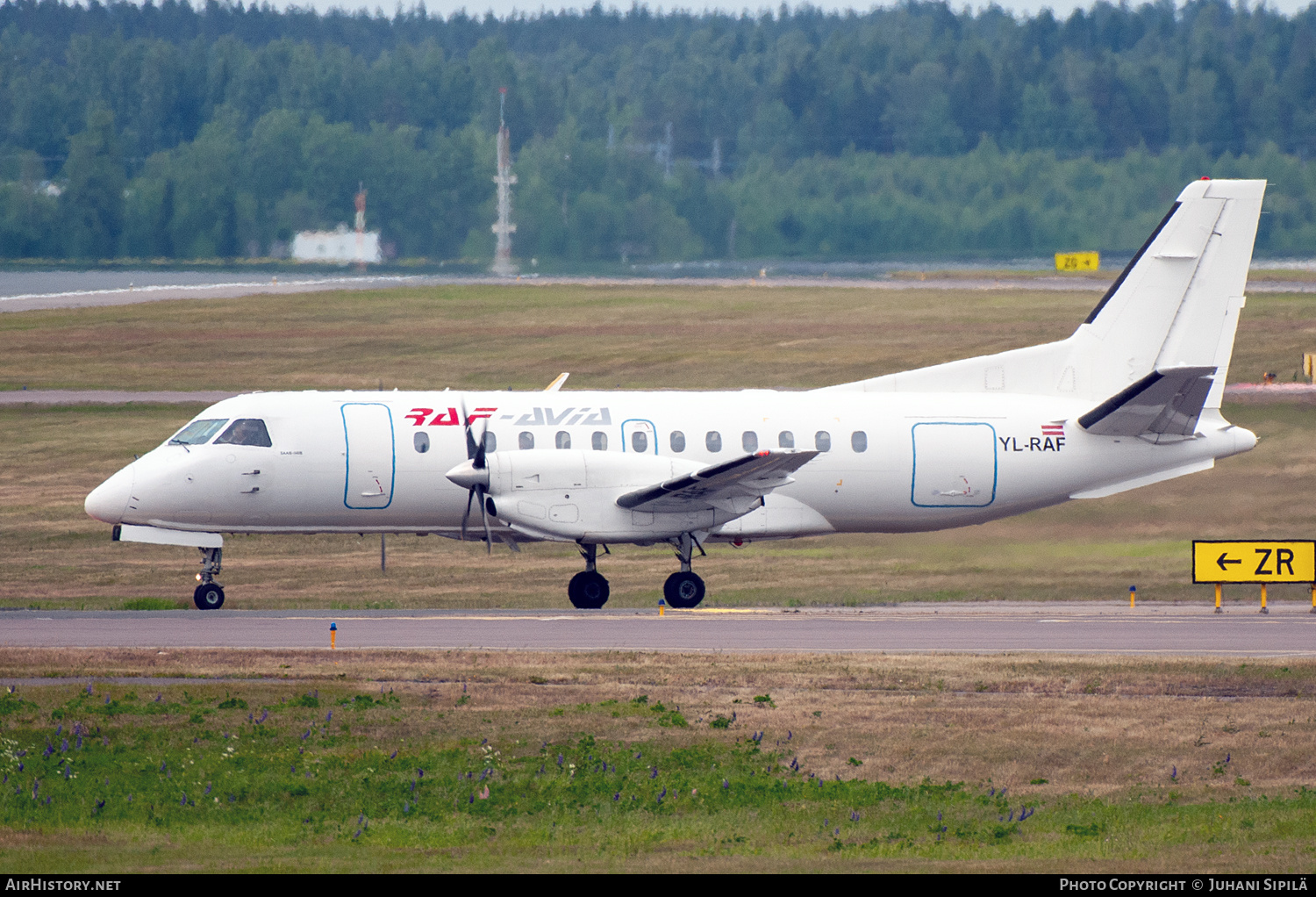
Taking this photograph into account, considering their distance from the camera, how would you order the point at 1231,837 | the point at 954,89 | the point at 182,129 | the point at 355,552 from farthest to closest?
the point at 954,89, the point at 182,129, the point at 355,552, the point at 1231,837

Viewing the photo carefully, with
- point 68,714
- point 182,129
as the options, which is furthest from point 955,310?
point 182,129

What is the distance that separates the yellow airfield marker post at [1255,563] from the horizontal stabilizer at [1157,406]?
2.21 m

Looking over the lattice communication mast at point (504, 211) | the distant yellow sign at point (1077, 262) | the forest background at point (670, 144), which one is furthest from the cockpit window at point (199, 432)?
the distant yellow sign at point (1077, 262)

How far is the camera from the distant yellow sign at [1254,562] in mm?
29406

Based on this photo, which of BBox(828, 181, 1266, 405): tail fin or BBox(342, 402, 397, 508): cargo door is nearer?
BBox(342, 402, 397, 508): cargo door

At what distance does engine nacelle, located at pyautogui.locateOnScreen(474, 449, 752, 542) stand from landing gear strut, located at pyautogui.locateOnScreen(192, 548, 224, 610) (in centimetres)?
510

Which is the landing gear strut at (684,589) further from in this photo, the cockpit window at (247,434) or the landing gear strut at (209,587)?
the landing gear strut at (209,587)

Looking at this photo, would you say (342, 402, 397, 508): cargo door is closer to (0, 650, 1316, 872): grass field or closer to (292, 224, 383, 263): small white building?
(0, 650, 1316, 872): grass field

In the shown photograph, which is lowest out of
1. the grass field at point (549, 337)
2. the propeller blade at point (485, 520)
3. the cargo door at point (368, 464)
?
the propeller blade at point (485, 520)

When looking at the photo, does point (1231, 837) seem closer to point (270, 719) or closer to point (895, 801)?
point (895, 801)

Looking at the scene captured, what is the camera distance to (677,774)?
677 inches

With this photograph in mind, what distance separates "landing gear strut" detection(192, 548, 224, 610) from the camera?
28.3 metres

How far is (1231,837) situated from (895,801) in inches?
125

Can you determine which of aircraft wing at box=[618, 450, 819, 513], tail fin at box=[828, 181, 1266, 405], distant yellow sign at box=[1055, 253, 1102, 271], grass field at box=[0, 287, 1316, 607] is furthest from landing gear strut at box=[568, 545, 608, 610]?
distant yellow sign at box=[1055, 253, 1102, 271]
